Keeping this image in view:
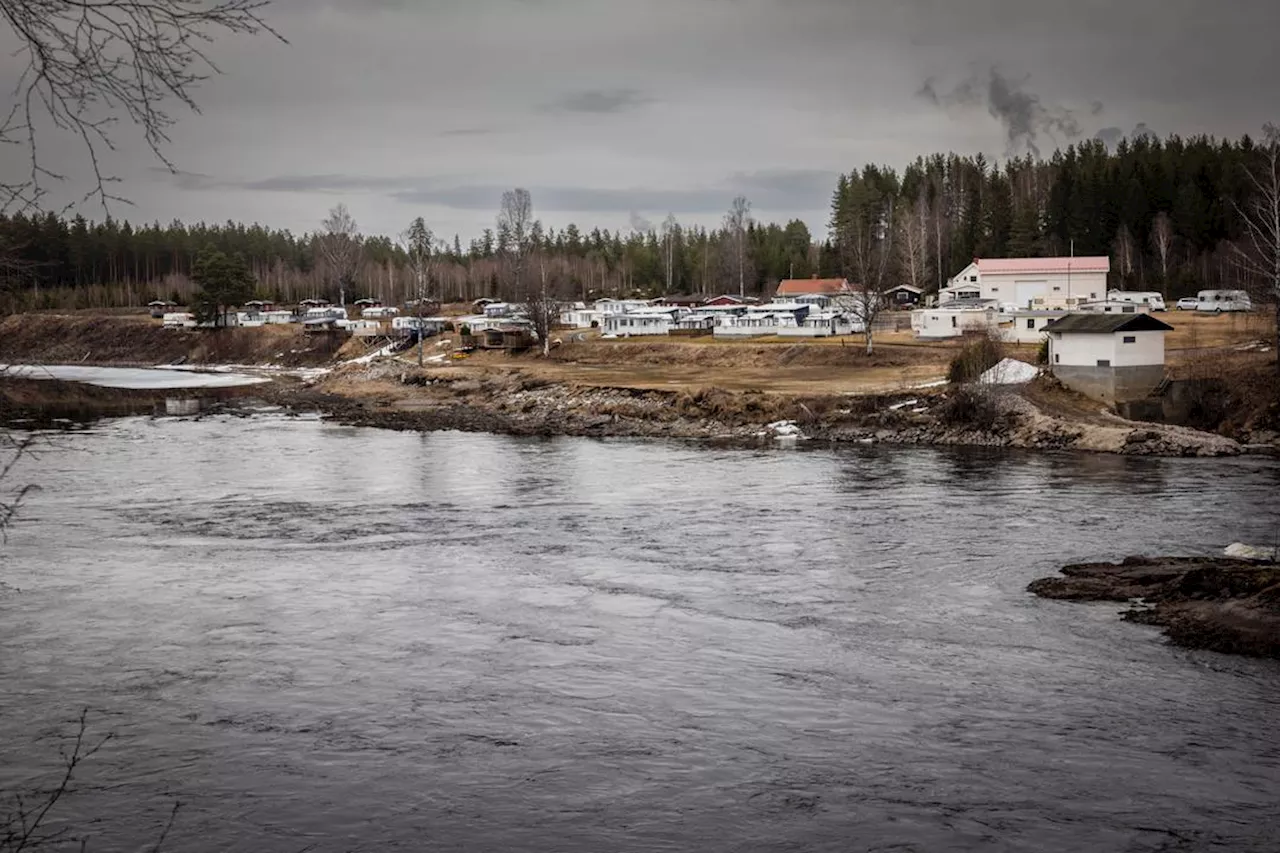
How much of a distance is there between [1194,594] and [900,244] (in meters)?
110

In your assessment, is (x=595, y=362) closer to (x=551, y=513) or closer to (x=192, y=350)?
(x=551, y=513)

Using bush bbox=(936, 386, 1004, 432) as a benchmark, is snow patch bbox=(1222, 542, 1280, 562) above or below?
below

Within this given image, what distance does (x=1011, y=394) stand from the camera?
48781mm

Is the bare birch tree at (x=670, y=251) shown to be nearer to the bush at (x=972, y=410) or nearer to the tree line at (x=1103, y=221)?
the tree line at (x=1103, y=221)

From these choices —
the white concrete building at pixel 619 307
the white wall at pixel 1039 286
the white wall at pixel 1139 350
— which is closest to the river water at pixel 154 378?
the white concrete building at pixel 619 307

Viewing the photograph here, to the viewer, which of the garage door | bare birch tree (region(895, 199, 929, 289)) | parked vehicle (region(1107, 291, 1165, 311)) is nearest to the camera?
parked vehicle (region(1107, 291, 1165, 311))

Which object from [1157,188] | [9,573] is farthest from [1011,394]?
[1157,188]

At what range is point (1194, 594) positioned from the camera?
837 inches

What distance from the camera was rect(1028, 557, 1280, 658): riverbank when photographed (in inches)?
753

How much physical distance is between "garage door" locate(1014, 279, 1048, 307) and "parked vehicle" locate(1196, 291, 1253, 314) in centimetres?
1187

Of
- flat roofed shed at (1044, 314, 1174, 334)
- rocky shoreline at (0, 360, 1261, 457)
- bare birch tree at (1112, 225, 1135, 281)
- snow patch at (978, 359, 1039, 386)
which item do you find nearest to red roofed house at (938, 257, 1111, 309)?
bare birch tree at (1112, 225, 1135, 281)

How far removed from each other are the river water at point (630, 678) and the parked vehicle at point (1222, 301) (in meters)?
51.5

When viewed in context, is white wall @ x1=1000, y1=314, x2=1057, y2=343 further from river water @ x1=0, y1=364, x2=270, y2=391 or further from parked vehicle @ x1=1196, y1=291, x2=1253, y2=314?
river water @ x1=0, y1=364, x2=270, y2=391

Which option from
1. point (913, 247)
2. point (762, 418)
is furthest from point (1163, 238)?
point (762, 418)
